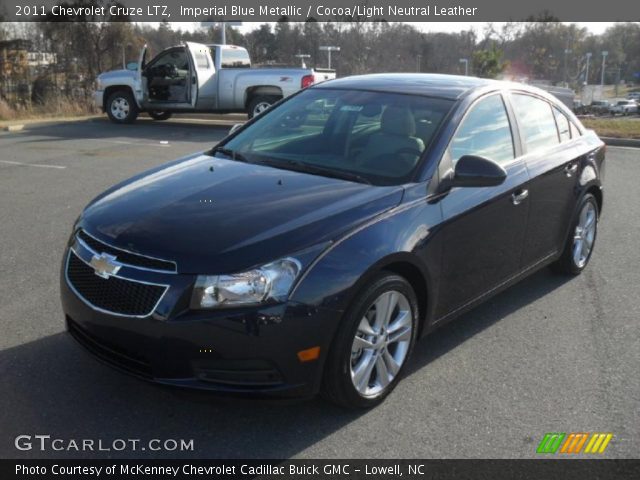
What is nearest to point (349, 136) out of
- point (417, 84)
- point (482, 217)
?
point (417, 84)

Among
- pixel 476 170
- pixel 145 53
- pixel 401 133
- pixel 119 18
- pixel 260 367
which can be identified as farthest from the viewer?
pixel 119 18

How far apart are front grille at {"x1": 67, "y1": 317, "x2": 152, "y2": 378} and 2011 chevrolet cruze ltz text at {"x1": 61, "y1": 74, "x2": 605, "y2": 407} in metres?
0.01

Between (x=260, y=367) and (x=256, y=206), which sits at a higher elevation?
(x=256, y=206)

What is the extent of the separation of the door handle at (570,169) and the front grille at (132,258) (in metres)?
3.37

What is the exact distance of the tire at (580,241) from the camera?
538cm

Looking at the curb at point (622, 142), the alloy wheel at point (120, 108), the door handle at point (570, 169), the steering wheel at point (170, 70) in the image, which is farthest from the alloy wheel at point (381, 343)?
the alloy wheel at point (120, 108)

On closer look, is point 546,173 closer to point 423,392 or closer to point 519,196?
point 519,196

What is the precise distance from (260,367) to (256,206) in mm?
866

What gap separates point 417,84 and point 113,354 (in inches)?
109

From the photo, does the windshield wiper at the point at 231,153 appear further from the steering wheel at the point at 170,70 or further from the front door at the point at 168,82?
the steering wheel at the point at 170,70

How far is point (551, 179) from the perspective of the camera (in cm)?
484

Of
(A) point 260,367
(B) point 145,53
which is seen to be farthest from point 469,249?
(B) point 145,53

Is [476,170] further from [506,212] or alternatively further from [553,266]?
[553,266]

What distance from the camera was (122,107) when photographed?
58.4ft
